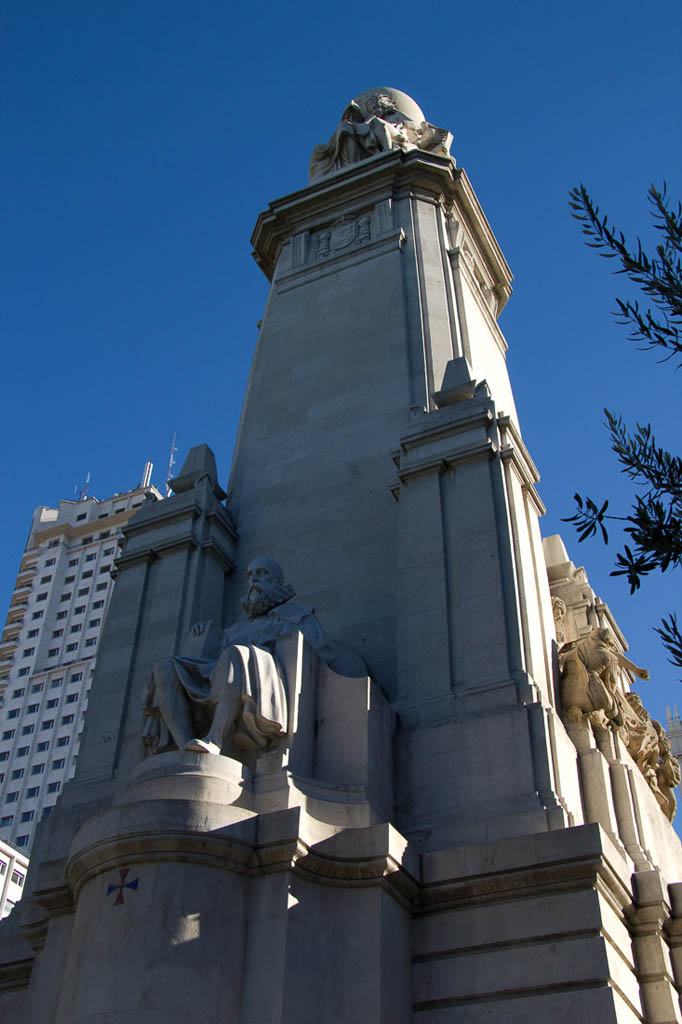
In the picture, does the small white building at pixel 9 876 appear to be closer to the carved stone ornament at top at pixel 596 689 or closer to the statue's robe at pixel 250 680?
the carved stone ornament at top at pixel 596 689

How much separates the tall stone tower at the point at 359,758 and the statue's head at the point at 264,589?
0.11ft

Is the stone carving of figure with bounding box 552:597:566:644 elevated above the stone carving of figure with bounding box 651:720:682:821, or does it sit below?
above

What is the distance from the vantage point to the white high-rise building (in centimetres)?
9219

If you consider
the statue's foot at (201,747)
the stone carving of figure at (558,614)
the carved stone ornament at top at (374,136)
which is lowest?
the statue's foot at (201,747)

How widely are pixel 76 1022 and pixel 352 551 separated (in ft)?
30.2

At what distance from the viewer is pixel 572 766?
14.9 meters

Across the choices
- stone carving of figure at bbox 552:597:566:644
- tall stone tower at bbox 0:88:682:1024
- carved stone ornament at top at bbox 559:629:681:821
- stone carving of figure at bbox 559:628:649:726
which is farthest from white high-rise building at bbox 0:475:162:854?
stone carving of figure at bbox 559:628:649:726

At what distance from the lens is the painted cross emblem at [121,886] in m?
12.3

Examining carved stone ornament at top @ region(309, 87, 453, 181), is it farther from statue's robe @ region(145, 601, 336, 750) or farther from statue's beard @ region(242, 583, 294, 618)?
statue's robe @ region(145, 601, 336, 750)

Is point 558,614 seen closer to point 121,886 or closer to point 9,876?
point 121,886

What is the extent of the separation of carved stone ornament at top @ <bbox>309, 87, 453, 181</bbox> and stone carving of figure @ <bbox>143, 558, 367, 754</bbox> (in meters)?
16.2

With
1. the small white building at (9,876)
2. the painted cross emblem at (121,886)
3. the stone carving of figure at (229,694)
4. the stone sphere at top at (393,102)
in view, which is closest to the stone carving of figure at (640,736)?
the stone carving of figure at (229,694)

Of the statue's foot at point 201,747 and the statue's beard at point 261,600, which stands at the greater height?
the statue's beard at point 261,600

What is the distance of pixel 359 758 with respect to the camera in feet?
46.5
